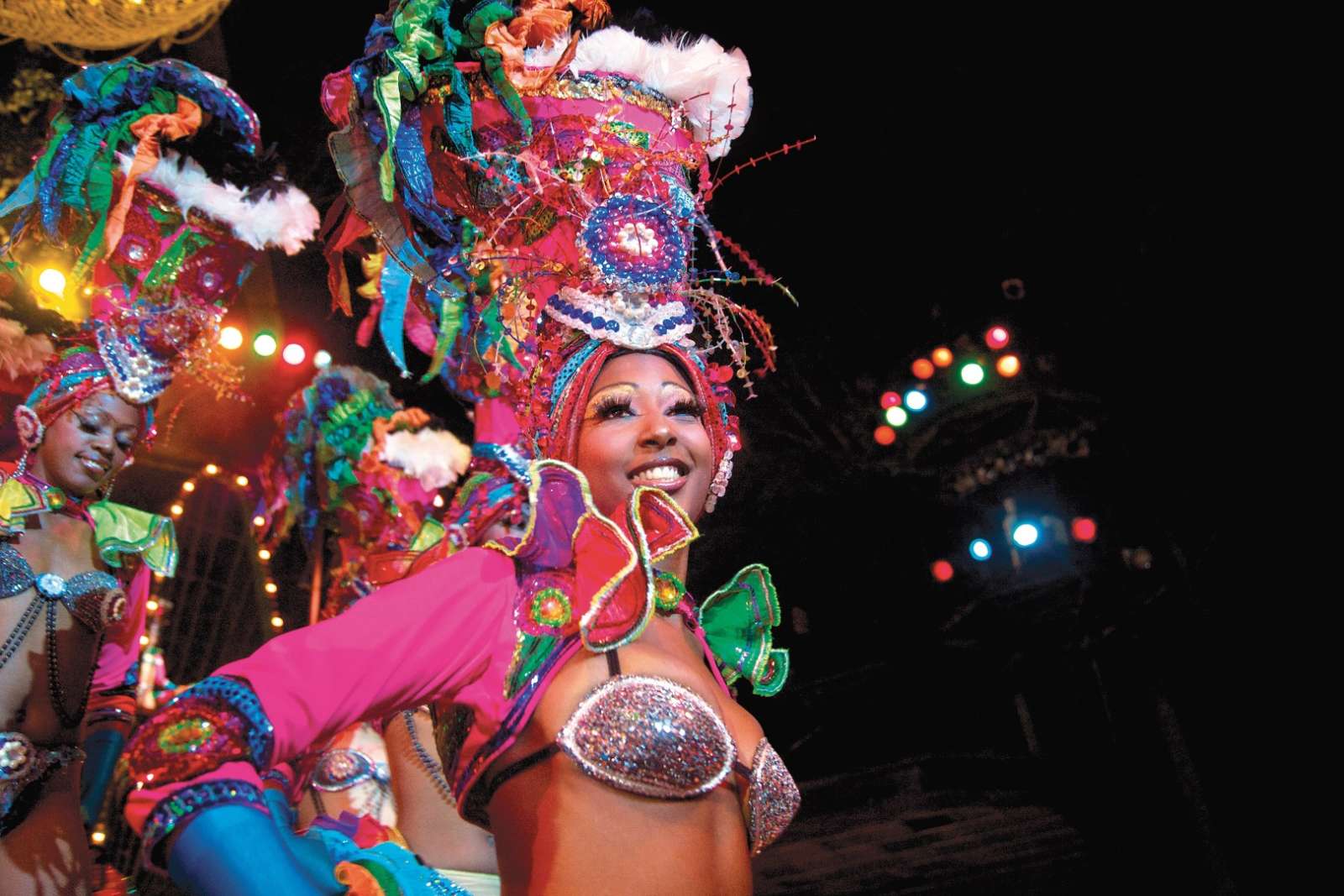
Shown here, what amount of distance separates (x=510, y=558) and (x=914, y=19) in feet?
14.3

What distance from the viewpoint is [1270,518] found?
4.36 metres

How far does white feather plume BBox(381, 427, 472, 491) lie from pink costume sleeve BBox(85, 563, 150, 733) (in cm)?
132

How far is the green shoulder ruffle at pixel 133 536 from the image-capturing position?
298cm

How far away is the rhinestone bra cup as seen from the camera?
1.49 m

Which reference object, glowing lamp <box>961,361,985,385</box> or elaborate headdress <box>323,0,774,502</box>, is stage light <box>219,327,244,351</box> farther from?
glowing lamp <box>961,361,985,385</box>

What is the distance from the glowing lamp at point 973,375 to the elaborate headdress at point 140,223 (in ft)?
13.6

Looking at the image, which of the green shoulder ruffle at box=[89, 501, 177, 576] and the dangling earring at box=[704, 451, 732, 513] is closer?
the dangling earring at box=[704, 451, 732, 513]

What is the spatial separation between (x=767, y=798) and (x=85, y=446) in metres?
2.36

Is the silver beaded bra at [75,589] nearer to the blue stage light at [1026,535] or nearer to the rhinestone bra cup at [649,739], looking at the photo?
the rhinestone bra cup at [649,739]

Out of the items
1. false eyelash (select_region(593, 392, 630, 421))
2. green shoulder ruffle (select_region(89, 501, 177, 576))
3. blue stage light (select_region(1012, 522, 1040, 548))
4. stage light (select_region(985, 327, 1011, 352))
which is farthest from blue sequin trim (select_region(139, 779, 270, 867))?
stage light (select_region(985, 327, 1011, 352))

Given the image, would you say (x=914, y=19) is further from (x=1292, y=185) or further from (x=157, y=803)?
(x=157, y=803)

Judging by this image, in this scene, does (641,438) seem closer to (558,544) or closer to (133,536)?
(558,544)

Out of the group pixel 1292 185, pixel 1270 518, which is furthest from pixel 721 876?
pixel 1292 185

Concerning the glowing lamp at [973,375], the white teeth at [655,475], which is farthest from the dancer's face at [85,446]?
the glowing lamp at [973,375]
